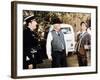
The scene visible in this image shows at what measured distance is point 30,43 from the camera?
172 cm

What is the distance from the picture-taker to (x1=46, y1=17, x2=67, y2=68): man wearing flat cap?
178cm

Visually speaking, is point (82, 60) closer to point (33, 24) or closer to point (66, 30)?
point (66, 30)

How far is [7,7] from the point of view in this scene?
167cm

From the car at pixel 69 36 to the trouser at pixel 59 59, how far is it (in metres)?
0.07

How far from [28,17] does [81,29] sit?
0.44 metres

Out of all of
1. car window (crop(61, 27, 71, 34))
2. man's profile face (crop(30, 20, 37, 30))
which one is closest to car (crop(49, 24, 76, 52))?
car window (crop(61, 27, 71, 34))

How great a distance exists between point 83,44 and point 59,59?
23 cm

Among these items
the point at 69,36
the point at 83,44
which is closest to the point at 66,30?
the point at 69,36

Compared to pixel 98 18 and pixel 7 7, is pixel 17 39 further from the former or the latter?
pixel 98 18

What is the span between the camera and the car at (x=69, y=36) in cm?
183

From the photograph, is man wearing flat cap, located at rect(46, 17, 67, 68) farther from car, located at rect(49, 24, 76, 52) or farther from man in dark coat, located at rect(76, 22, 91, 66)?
man in dark coat, located at rect(76, 22, 91, 66)

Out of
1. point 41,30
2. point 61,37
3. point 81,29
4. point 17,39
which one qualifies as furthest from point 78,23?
point 17,39

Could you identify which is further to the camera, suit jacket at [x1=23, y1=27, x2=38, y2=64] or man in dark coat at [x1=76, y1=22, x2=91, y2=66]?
man in dark coat at [x1=76, y1=22, x2=91, y2=66]

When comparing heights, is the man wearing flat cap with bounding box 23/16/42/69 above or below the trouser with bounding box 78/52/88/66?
above
